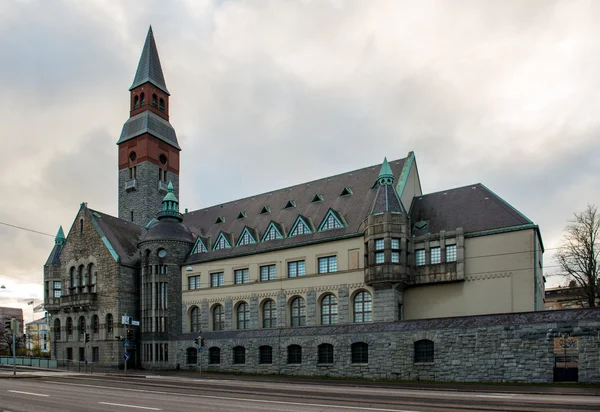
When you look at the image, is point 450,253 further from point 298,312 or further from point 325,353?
point 298,312

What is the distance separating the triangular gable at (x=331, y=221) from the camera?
43.6 metres

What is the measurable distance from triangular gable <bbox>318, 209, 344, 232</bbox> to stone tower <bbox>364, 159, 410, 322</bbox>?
12.2 feet

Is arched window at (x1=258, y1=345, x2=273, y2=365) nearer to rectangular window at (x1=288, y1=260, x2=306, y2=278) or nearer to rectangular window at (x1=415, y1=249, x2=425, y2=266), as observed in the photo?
rectangular window at (x1=288, y1=260, x2=306, y2=278)

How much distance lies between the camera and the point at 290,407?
16750 millimetres

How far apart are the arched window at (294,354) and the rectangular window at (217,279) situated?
1052cm

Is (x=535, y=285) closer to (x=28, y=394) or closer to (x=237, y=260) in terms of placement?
(x=237, y=260)

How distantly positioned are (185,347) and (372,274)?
2117 centimetres

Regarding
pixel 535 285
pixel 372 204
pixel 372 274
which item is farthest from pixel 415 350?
pixel 372 204

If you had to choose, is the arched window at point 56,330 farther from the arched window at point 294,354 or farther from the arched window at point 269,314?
the arched window at point 294,354

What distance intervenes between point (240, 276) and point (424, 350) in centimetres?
1952

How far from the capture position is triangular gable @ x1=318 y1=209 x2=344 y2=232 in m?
43.6

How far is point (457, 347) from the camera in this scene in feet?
112

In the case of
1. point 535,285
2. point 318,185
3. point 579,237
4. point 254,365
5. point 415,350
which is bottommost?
point 254,365

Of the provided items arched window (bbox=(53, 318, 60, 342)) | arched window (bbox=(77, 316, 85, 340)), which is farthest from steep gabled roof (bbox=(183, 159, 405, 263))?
arched window (bbox=(53, 318, 60, 342))
